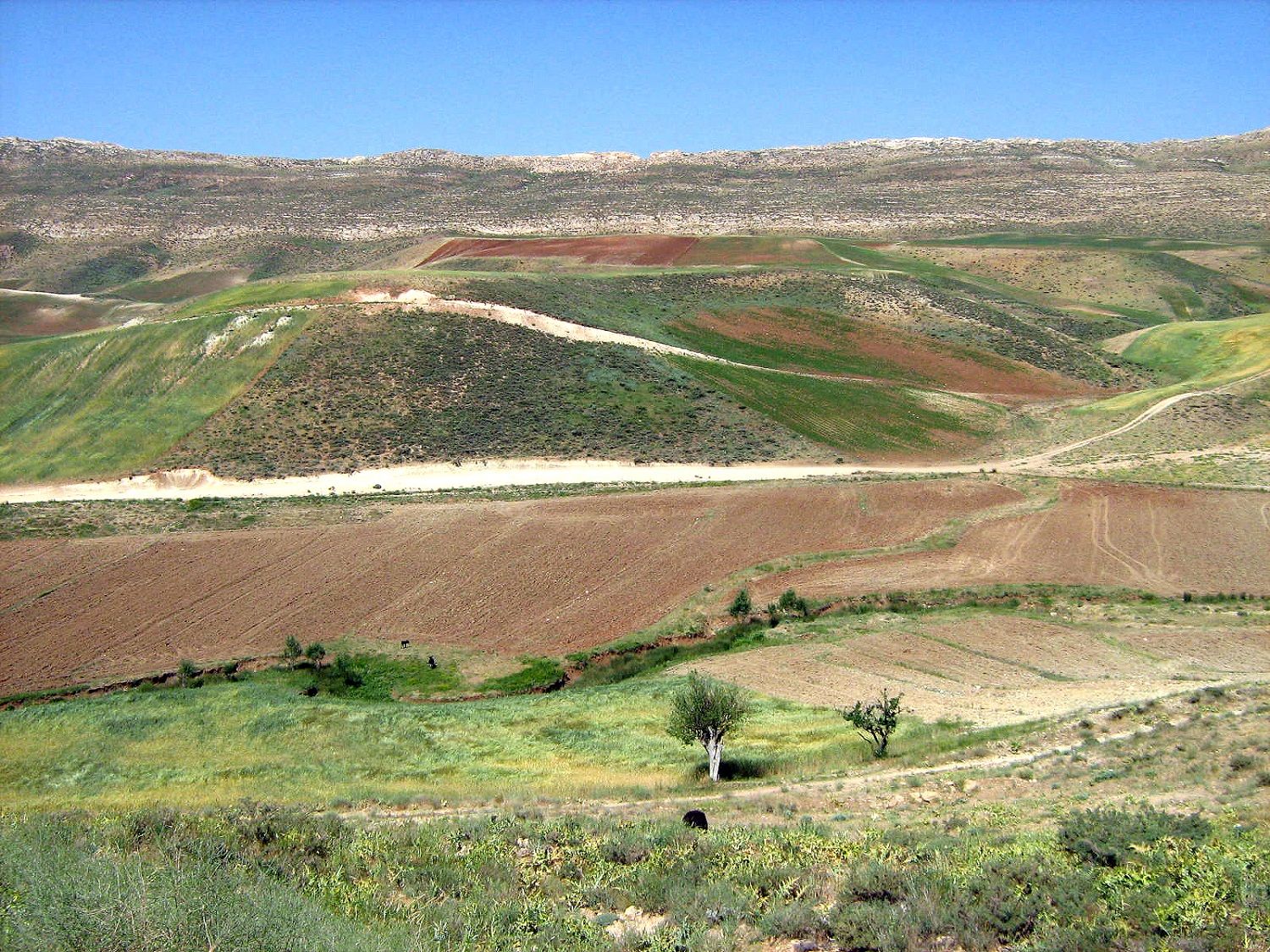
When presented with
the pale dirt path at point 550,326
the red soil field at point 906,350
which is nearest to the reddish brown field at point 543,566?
the pale dirt path at point 550,326

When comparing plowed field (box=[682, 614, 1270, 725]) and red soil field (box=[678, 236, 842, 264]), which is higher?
red soil field (box=[678, 236, 842, 264])

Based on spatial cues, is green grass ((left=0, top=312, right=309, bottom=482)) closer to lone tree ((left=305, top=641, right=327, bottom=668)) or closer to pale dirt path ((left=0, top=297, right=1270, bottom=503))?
pale dirt path ((left=0, top=297, right=1270, bottom=503))

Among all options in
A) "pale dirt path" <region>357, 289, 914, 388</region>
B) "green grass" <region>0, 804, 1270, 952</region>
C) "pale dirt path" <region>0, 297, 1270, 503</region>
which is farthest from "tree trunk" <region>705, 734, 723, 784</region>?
"pale dirt path" <region>357, 289, 914, 388</region>

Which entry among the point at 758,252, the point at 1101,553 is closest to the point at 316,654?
the point at 1101,553

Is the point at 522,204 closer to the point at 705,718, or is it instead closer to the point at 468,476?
the point at 468,476

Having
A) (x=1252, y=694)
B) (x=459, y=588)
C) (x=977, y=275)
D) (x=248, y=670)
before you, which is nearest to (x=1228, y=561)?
(x=1252, y=694)

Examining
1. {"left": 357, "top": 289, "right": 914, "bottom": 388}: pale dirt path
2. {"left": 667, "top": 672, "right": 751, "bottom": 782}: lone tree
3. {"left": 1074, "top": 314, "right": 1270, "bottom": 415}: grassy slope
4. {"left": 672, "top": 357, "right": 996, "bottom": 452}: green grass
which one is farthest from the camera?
{"left": 357, "top": 289, "right": 914, "bottom": 388}: pale dirt path
